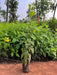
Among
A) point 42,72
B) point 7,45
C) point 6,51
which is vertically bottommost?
point 42,72

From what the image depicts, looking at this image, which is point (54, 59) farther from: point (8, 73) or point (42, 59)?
point (8, 73)

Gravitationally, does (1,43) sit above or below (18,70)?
above

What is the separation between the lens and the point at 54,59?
10.9 ft

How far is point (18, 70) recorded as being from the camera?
91.5 inches

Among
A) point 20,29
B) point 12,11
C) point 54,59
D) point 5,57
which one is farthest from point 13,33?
point 12,11

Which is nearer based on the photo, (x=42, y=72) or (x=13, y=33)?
(x=42, y=72)

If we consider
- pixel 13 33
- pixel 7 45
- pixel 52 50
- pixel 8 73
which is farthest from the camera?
pixel 52 50

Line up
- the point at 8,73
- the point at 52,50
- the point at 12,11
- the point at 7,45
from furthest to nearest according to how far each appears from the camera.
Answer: the point at 12,11 < the point at 52,50 < the point at 7,45 < the point at 8,73

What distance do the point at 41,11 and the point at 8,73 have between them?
23.3 meters

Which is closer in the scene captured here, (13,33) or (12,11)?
(13,33)

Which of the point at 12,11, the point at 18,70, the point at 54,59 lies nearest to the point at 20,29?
the point at 18,70

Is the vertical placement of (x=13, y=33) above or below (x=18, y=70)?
above

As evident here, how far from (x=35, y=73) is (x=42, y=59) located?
1.11m

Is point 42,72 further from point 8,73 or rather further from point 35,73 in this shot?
point 8,73
